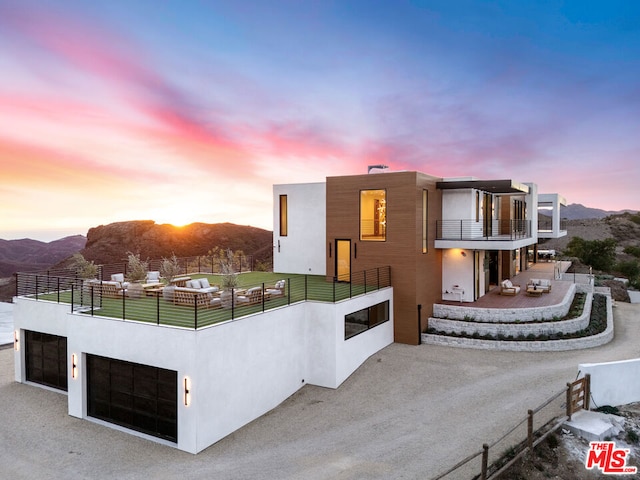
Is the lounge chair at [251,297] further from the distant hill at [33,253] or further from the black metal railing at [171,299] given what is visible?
the distant hill at [33,253]

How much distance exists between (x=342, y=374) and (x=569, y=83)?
861 inches

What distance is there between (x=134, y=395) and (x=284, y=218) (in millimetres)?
13167

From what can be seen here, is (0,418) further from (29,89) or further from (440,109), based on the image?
(440,109)

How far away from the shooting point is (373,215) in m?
20.7

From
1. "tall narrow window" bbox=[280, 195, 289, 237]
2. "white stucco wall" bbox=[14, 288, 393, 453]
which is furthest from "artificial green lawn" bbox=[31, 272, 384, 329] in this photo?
"tall narrow window" bbox=[280, 195, 289, 237]

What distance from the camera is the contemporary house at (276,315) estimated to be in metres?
A: 10.2

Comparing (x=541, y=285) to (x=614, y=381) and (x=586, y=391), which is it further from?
(x=586, y=391)

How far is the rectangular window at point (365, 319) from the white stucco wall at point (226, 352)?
0.25 meters

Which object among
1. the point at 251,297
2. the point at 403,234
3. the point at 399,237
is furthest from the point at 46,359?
the point at 403,234

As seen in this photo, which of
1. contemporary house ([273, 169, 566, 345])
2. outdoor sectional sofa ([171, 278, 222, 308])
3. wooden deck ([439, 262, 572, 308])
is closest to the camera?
outdoor sectional sofa ([171, 278, 222, 308])

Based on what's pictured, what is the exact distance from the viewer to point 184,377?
9.62m

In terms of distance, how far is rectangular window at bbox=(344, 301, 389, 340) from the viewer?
46.8ft

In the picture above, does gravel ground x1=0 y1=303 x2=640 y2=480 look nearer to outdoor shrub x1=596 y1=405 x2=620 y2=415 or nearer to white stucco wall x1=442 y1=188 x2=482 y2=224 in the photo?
outdoor shrub x1=596 y1=405 x2=620 y2=415

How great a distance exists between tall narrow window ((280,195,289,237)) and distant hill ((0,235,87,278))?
59.7 metres
